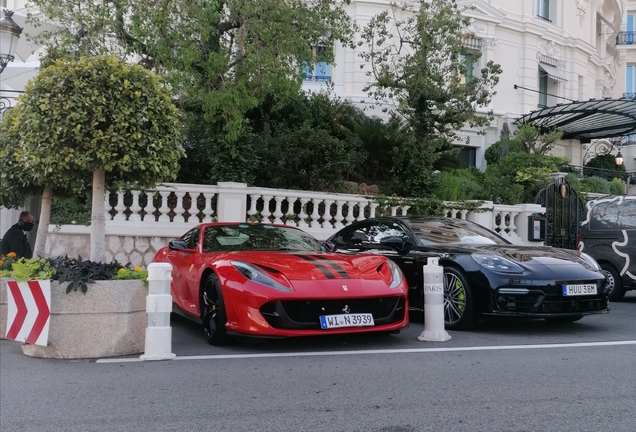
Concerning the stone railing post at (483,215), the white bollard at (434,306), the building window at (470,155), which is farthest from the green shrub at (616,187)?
the white bollard at (434,306)

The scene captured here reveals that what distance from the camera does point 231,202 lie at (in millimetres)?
11617

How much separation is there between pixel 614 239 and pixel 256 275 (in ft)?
24.5

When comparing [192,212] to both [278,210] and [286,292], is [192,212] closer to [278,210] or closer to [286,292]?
[278,210]

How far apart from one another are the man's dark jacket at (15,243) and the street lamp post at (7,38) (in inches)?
98.5

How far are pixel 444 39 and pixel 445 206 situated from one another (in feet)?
13.4

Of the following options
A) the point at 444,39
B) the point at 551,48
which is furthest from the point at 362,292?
the point at 551,48

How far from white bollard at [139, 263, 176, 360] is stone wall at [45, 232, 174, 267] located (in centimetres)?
517

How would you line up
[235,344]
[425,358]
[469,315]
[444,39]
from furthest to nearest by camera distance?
[444,39]
[469,315]
[235,344]
[425,358]

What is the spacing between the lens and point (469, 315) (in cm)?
720

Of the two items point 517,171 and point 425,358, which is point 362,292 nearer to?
point 425,358

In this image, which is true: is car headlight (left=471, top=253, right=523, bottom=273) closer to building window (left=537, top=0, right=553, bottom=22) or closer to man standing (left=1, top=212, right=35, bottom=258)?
man standing (left=1, top=212, right=35, bottom=258)

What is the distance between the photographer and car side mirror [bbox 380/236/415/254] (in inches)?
316

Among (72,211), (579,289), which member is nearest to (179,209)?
(72,211)

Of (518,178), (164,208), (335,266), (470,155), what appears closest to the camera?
(335,266)
